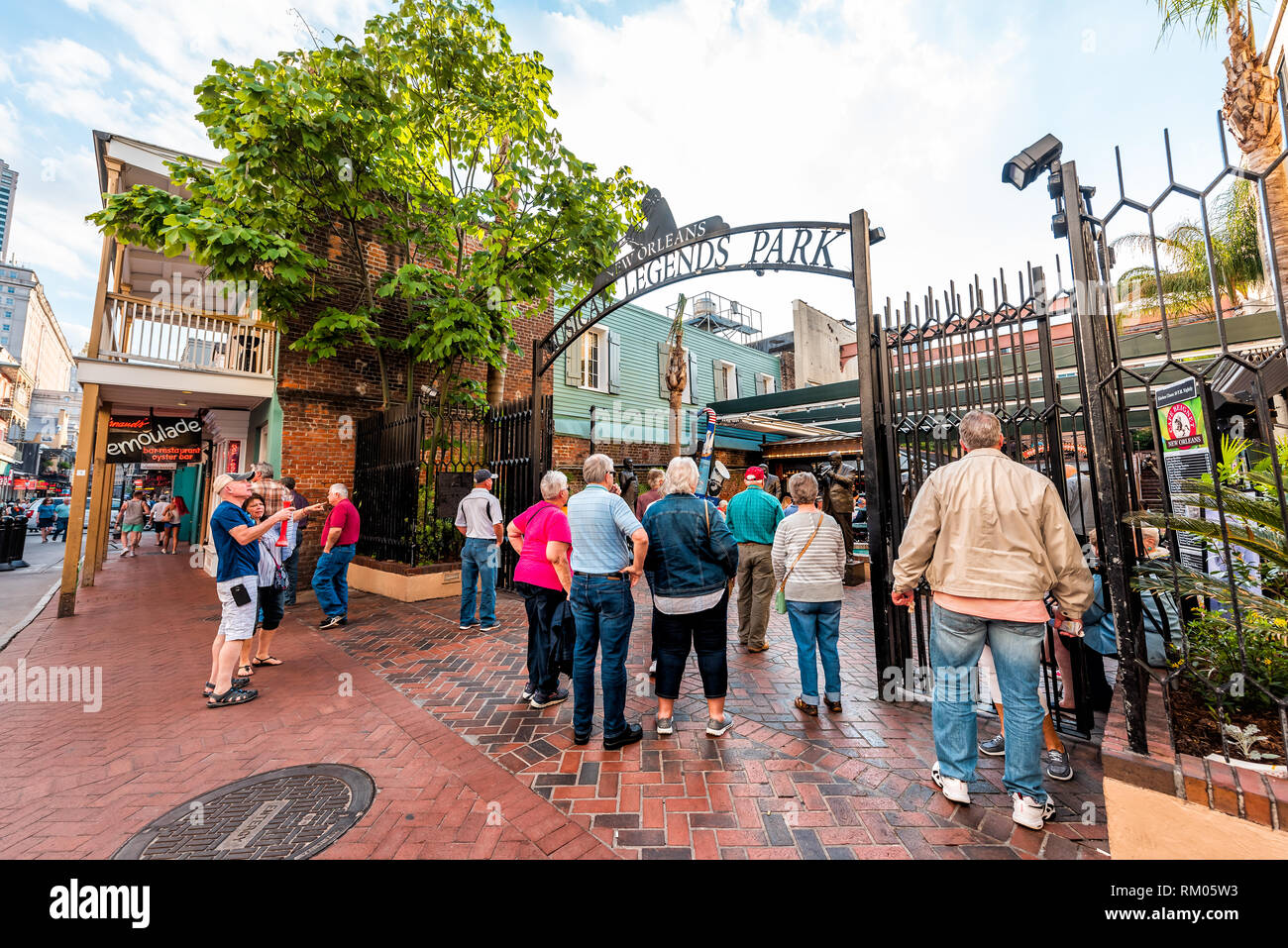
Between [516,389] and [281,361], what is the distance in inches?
179

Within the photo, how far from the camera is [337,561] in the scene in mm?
6281

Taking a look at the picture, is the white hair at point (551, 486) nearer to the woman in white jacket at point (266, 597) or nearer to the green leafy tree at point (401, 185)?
the woman in white jacket at point (266, 597)

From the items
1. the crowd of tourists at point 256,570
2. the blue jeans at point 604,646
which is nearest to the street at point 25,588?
the crowd of tourists at point 256,570

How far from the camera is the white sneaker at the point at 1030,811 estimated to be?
92.4 inches

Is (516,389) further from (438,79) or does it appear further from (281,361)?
(438,79)

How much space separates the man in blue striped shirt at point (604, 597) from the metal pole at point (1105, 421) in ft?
7.65

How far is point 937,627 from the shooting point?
8.68ft

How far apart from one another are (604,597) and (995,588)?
6.97 ft

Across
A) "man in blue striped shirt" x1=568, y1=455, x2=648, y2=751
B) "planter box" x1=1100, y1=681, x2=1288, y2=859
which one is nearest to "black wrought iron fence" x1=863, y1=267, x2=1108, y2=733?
"planter box" x1=1100, y1=681, x2=1288, y2=859

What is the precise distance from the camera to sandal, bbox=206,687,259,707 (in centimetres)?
396

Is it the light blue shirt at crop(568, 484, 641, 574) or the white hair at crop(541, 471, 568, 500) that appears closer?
the light blue shirt at crop(568, 484, 641, 574)

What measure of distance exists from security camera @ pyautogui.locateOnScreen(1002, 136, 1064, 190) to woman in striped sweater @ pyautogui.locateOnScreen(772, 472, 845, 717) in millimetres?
2389

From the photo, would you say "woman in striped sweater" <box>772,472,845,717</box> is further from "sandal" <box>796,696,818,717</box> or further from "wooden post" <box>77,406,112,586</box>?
"wooden post" <box>77,406,112,586</box>

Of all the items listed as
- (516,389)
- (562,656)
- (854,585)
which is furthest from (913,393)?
(516,389)
